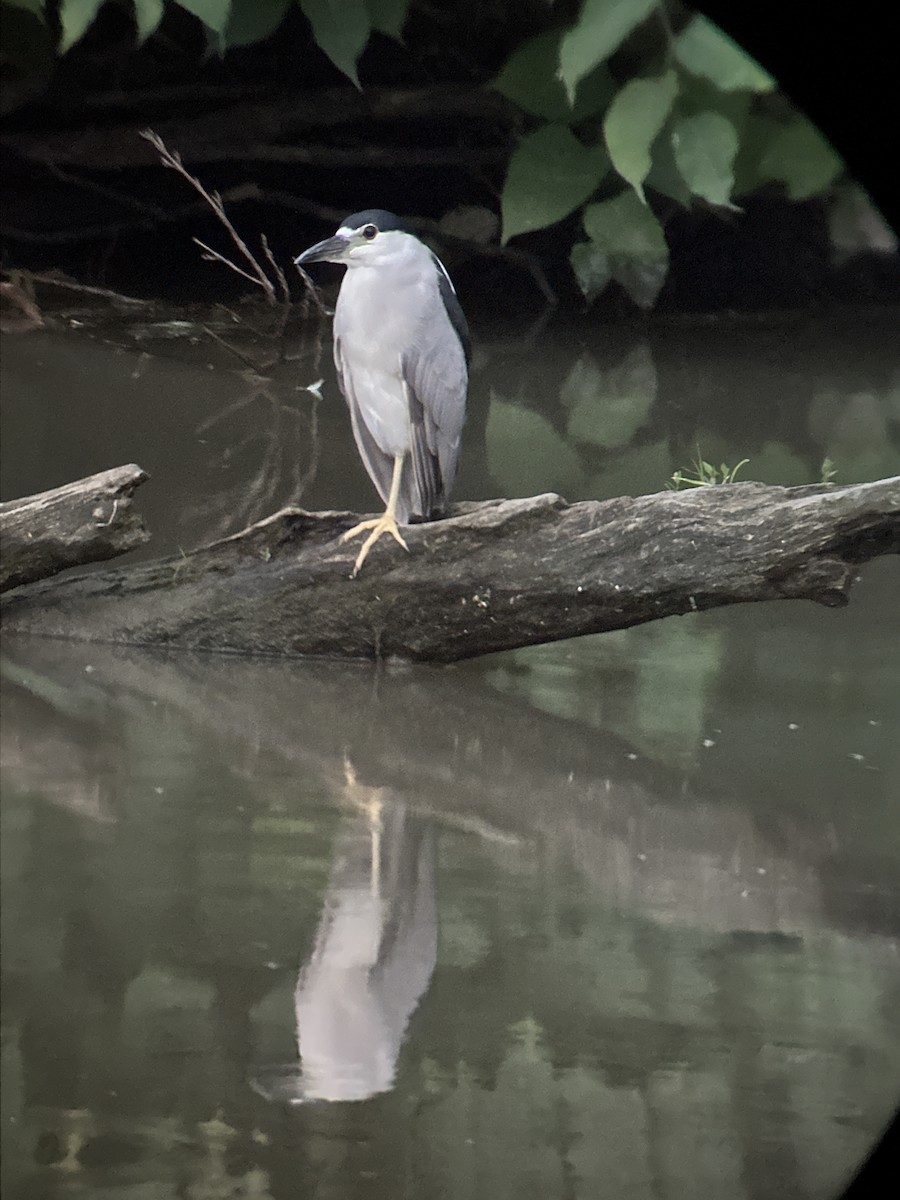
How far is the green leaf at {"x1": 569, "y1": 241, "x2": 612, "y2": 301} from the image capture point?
4801mm

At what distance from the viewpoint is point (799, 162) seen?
494 cm

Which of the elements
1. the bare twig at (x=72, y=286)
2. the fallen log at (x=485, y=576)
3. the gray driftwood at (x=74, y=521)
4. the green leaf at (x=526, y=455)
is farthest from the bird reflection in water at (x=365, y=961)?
the bare twig at (x=72, y=286)

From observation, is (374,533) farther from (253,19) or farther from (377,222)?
(253,19)

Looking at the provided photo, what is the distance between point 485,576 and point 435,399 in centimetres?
39

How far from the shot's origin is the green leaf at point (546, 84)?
481 centimetres

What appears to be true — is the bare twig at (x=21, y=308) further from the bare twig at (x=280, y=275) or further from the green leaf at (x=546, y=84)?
the green leaf at (x=546, y=84)

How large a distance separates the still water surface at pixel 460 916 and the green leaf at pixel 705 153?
2.31m

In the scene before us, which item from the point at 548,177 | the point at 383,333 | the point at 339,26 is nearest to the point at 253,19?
the point at 339,26

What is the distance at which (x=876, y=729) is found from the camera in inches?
75.2

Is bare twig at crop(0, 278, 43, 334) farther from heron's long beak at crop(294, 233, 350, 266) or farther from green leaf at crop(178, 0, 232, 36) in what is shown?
heron's long beak at crop(294, 233, 350, 266)

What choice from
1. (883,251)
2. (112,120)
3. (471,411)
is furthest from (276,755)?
(883,251)

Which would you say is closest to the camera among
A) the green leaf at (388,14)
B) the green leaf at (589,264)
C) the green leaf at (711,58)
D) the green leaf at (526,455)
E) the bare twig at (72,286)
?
the green leaf at (526,455)

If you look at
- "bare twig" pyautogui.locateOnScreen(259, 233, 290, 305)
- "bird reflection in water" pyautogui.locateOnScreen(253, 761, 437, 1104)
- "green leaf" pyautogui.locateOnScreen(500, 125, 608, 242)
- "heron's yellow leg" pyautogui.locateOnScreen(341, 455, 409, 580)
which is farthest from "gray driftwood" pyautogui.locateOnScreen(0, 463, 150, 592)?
"green leaf" pyautogui.locateOnScreen(500, 125, 608, 242)

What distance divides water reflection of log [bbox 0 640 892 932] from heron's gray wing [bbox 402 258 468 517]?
34 cm
